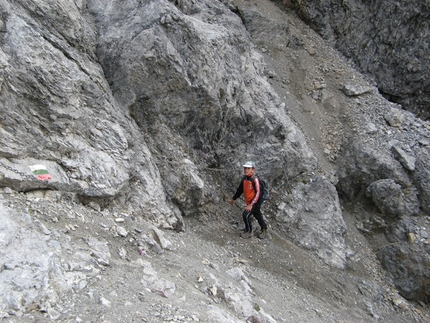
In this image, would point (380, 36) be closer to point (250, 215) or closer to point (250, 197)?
point (250, 197)

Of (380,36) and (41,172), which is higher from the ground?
(380,36)

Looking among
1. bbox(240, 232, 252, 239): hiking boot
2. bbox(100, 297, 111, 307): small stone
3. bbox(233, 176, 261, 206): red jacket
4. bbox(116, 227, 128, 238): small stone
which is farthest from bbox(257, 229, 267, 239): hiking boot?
bbox(100, 297, 111, 307): small stone

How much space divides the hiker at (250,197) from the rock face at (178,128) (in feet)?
3.25

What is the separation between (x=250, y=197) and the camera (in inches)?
326

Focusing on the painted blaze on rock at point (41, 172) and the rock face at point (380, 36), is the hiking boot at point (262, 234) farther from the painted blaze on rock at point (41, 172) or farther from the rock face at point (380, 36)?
the rock face at point (380, 36)

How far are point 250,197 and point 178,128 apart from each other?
8.79ft

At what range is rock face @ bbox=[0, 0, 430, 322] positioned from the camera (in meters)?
5.72

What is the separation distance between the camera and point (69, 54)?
22.7ft

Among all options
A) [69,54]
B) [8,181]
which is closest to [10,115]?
[8,181]

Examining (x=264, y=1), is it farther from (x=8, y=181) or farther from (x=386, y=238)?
(x=8, y=181)

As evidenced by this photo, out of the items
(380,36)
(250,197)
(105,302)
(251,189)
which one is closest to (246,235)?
(250,197)

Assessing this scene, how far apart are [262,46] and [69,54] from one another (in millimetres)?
8984

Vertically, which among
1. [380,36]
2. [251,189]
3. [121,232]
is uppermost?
[380,36]

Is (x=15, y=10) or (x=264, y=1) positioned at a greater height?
(x=264, y=1)
